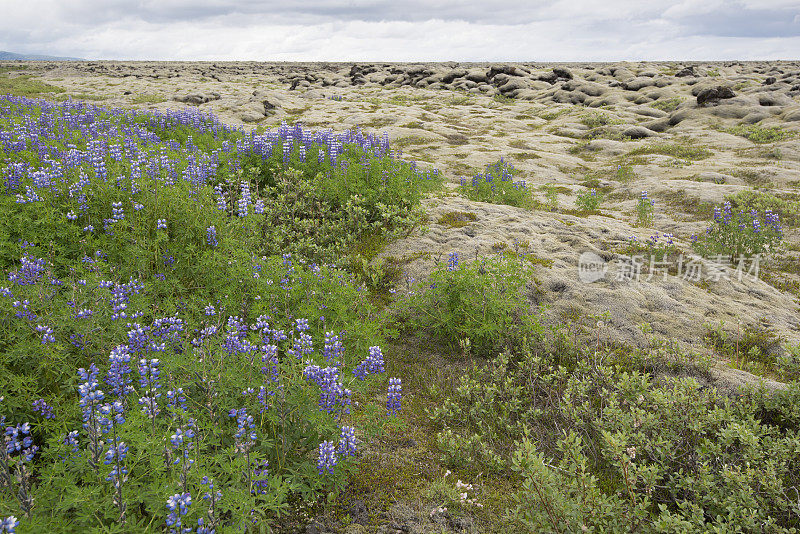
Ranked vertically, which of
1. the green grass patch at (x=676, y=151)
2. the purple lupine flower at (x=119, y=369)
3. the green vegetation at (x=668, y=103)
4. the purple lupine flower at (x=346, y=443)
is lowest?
the purple lupine flower at (x=346, y=443)

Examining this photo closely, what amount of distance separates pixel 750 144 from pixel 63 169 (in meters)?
28.0

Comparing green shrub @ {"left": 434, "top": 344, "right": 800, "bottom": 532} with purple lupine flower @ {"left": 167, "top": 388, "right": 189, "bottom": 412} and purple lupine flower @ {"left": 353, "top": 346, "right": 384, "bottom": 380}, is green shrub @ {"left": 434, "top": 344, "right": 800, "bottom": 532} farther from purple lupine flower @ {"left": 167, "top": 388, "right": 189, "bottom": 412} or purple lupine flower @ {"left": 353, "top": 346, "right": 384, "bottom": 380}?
purple lupine flower @ {"left": 167, "top": 388, "right": 189, "bottom": 412}

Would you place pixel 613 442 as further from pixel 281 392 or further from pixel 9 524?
pixel 9 524

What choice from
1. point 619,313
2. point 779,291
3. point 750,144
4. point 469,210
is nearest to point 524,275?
point 619,313

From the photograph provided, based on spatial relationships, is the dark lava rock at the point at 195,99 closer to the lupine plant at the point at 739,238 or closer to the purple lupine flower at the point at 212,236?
the purple lupine flower at the point at 212,236

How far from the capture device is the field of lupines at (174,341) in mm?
3107

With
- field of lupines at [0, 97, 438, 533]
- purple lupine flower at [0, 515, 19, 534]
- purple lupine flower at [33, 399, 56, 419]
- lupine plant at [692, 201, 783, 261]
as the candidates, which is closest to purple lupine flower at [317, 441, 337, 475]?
field of lupines at [0, 97, 438, 533]

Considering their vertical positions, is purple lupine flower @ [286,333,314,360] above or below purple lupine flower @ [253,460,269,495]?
above

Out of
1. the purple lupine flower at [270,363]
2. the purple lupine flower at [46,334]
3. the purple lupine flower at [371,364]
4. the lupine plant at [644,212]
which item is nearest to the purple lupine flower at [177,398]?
the purple lupine flower at [270,363]

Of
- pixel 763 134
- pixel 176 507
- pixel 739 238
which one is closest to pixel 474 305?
pixel 176 507

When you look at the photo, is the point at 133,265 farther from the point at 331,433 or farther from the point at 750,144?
the point at 750,144

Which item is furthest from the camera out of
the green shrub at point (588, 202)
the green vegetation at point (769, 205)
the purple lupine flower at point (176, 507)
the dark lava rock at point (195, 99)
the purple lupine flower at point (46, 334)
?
the dark lava rock at point (195, 99)

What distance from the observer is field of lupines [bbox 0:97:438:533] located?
3.11m

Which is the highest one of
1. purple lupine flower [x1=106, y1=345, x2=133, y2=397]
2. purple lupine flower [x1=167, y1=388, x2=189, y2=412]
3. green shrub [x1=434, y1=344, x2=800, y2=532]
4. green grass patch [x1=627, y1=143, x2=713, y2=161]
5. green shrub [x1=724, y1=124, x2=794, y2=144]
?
green shrub [x1=724, y1=124, x2=794, y2=144]
